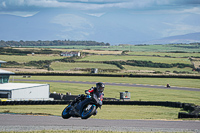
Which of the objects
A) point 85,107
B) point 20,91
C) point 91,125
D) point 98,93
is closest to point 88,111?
point 85,107

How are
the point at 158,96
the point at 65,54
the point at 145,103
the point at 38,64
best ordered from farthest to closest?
1. the point at 65,54
2. the point at 38,64
3. the point at 158,96
4. the point at 145,103

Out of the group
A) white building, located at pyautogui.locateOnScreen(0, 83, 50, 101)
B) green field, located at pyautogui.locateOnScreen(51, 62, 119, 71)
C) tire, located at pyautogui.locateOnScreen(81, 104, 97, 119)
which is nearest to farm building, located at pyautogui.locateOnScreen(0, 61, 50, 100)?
white building, located at pyautogui.locateOnScreen(0, 83, 50, 101)

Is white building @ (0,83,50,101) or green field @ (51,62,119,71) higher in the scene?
green field @ (51,62,119,71)

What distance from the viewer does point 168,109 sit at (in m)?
44.1

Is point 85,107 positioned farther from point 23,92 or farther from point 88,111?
point 23,92

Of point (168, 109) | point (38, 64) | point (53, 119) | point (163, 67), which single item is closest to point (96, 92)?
point (53, 119)

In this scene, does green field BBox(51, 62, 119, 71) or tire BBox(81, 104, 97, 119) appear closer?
tire BBox(81, 104, 97, 119)

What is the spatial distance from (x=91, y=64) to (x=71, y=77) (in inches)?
1605

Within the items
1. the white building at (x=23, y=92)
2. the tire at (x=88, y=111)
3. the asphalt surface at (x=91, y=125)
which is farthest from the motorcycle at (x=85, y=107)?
the white building at (x=23, y=92)

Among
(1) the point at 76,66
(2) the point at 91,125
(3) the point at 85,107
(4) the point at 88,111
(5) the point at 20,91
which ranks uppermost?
(1) the point at 76,66

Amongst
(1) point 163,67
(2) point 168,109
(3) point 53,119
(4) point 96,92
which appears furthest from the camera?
(1) point 163,67

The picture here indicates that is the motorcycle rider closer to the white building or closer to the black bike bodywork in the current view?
the black bike bodywork

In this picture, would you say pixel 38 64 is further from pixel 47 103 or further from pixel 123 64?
pixel 47 103

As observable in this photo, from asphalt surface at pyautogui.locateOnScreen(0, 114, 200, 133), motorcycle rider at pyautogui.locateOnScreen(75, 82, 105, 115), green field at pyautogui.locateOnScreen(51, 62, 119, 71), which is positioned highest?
green field at pyautogui.locateOnScreen(51, 62, 119, 71)
